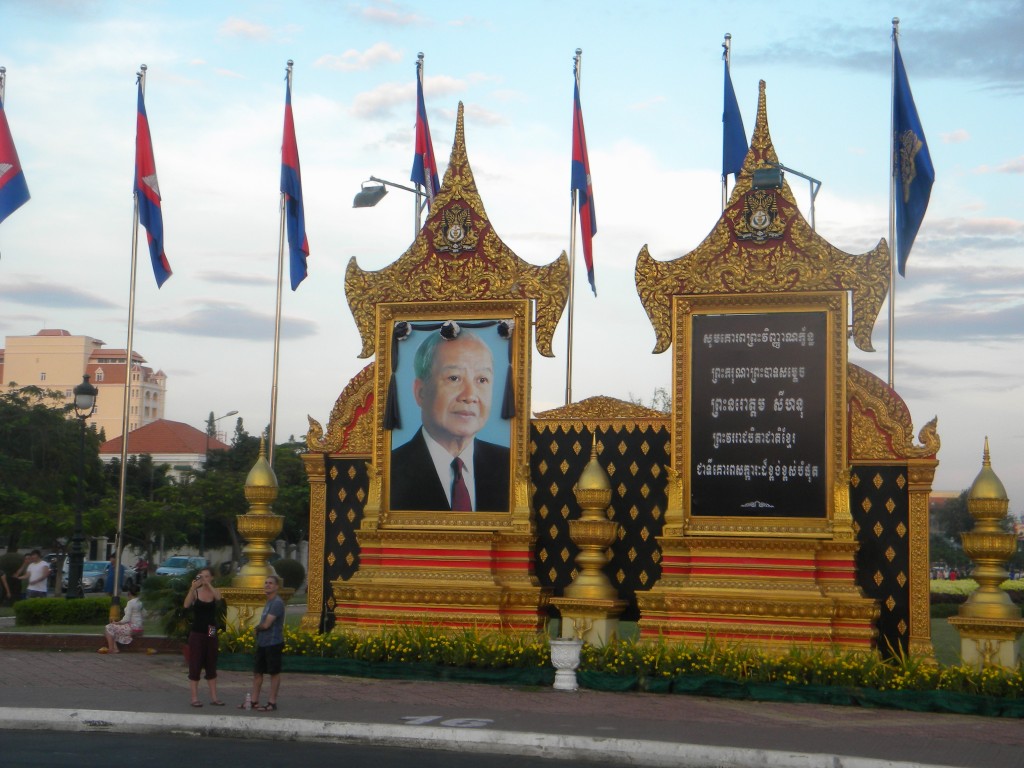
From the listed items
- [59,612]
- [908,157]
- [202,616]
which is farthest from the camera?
[59,612]

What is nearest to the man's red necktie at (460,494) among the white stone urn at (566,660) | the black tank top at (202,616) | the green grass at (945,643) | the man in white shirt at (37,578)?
the white stone urn at (566,660)

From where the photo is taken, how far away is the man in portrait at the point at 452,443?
18.3m

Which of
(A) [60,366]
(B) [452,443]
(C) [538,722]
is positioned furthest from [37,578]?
(A) [60,366]

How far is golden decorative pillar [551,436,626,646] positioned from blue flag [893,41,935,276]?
5.28 m

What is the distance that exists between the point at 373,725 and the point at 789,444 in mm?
6997

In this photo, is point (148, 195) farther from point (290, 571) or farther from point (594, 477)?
point (290, 571)

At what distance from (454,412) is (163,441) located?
241 ft

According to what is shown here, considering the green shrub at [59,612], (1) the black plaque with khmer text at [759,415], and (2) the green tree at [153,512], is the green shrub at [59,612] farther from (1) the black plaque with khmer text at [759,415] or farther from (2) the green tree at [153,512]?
(2) the green tree at [153,512]

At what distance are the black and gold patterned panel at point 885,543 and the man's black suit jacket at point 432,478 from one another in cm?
485

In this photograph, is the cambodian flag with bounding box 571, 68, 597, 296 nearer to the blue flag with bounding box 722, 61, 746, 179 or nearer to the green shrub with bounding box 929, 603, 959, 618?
the blue flag with bounding box 722, 61, 746, 179

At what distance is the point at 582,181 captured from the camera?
21047 millimetres

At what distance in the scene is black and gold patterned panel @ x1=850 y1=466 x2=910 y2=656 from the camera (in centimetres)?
1681

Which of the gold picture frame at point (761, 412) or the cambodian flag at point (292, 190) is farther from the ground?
the cambodian flag at point (292, 190)

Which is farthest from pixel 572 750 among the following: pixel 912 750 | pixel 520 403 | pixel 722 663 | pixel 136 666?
pixel 136 666
